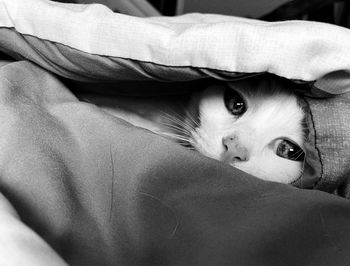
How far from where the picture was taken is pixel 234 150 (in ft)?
2.70

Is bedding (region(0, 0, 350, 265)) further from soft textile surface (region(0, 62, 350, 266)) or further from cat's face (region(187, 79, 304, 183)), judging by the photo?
cat's face (region(187, 79, 304, 183))

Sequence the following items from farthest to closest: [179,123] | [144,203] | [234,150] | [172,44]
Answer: [179,123], [234,150], [172,44], [144,203]

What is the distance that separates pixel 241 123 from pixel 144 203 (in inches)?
17.0

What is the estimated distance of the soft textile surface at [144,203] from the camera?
462mm

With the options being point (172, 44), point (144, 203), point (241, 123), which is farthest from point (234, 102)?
point (144, 203)

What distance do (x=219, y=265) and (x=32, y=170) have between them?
9.2 inches

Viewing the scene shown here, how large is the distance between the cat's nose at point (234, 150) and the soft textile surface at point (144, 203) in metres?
0.26

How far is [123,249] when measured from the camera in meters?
0.49

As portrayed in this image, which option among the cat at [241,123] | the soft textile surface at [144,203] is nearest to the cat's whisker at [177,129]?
the cat at [241,123]

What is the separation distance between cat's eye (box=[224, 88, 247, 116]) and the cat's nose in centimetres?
10

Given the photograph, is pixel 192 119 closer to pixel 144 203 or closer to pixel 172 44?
pixel 172 44

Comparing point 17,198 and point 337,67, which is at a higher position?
point 337,67

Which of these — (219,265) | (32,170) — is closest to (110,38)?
(32,170)

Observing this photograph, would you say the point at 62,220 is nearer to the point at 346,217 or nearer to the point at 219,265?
the point at 219,265
